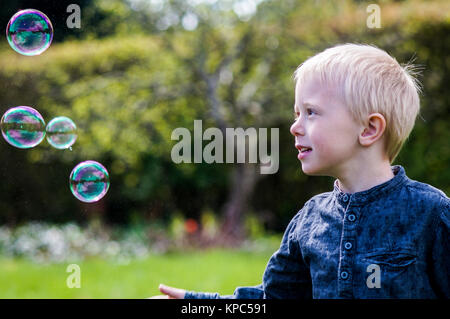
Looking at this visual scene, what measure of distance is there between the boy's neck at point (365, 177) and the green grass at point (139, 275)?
2644 mm

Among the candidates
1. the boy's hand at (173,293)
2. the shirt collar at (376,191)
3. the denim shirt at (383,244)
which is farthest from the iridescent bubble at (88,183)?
the shirt collar at (376,191)

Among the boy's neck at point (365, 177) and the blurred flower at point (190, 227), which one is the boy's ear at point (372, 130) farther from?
the blurred flower at point (190, 227)

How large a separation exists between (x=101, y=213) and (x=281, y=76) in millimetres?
2886

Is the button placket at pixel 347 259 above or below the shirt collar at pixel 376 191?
below

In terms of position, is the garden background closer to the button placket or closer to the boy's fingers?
the boy's fingers

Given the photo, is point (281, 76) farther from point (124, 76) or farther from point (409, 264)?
point (409, 264)

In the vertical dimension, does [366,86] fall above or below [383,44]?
below

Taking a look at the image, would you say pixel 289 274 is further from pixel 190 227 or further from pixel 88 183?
pixel 190 227

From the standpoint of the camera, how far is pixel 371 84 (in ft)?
4.77

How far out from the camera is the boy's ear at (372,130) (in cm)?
146

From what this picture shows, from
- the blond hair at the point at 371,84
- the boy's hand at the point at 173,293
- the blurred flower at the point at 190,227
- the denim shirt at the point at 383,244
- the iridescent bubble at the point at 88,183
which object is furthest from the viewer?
the blurred flower at the point at 190,227

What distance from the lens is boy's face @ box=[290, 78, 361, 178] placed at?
146 cm
